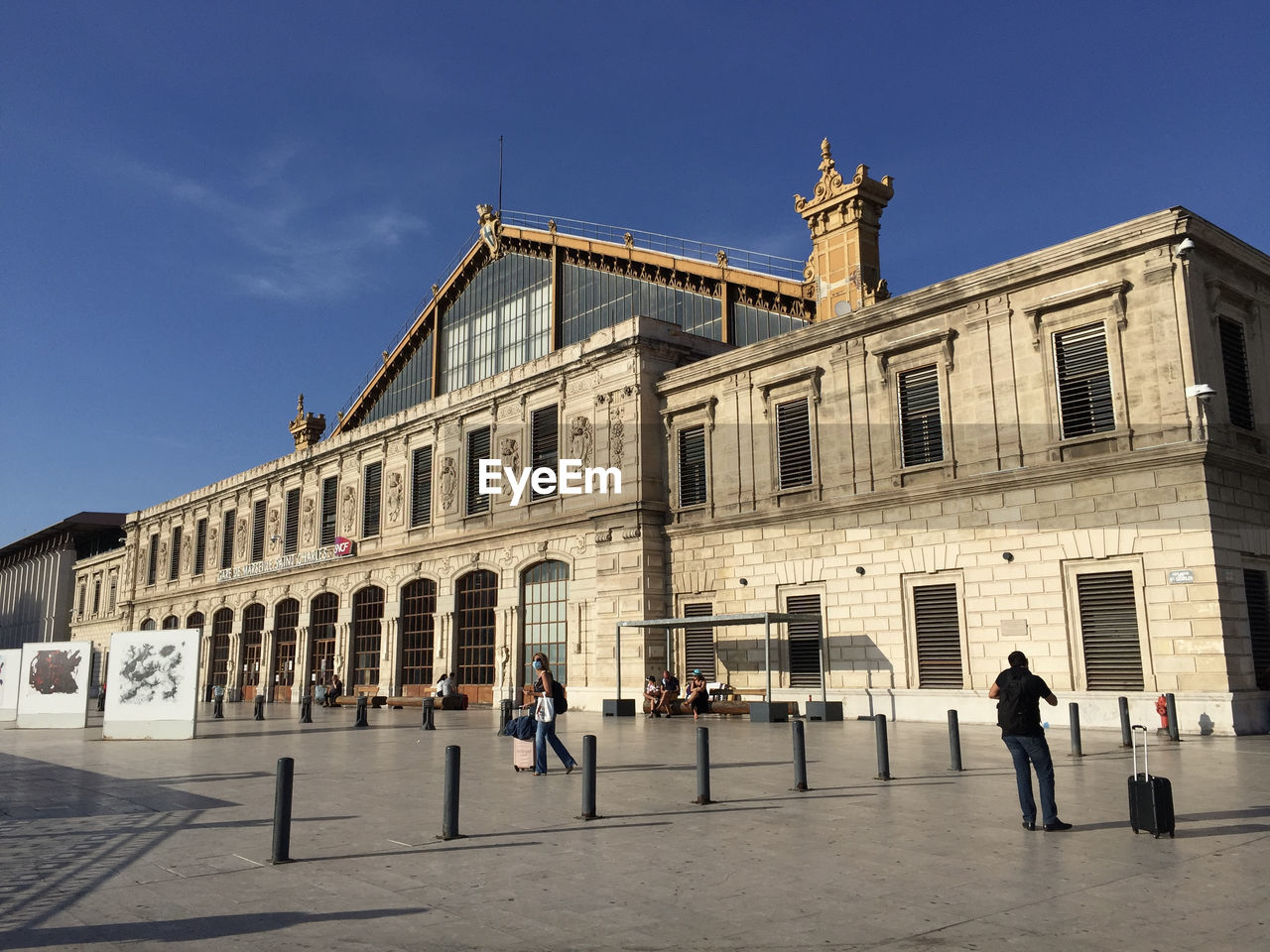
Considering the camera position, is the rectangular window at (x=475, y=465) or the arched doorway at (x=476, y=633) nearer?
the arched doorway at (x=476, y=633)

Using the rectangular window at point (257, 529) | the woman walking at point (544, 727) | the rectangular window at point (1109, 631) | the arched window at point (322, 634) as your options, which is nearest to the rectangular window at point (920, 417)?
the rectangular window at point (1109, 631)

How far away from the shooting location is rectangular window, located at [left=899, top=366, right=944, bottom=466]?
2480 centimetres

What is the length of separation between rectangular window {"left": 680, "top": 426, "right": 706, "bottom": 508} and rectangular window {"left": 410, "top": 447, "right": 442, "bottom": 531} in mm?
13234

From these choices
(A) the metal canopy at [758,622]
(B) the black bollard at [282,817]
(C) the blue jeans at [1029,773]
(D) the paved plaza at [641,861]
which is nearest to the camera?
(D) the paved plaza at [641,861]

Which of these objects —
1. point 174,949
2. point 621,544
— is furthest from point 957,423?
point 174,949

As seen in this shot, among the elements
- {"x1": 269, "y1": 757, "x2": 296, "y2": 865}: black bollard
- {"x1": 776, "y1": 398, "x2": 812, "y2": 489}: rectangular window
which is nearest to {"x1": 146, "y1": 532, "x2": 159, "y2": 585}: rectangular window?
{"x1": 776, "y1": 398, "x2": 812, "y2": 489}: rectangular window

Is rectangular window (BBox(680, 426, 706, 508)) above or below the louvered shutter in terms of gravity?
above

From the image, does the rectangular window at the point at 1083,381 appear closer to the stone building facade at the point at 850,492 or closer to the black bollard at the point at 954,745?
the stone building facade at the point at 850,492

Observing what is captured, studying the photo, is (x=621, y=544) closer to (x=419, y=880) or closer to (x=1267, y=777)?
(x=1267, y=777)

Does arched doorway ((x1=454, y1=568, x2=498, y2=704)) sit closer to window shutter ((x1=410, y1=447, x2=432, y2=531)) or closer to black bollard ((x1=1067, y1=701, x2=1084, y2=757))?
window shutter ((x1=410, y1=447, x2=432, y2=531))

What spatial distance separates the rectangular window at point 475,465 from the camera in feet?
123

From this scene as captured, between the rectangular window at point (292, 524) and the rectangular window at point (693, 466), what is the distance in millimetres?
25302

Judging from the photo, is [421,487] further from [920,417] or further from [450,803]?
[450,803]

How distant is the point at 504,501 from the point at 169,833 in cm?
2638
